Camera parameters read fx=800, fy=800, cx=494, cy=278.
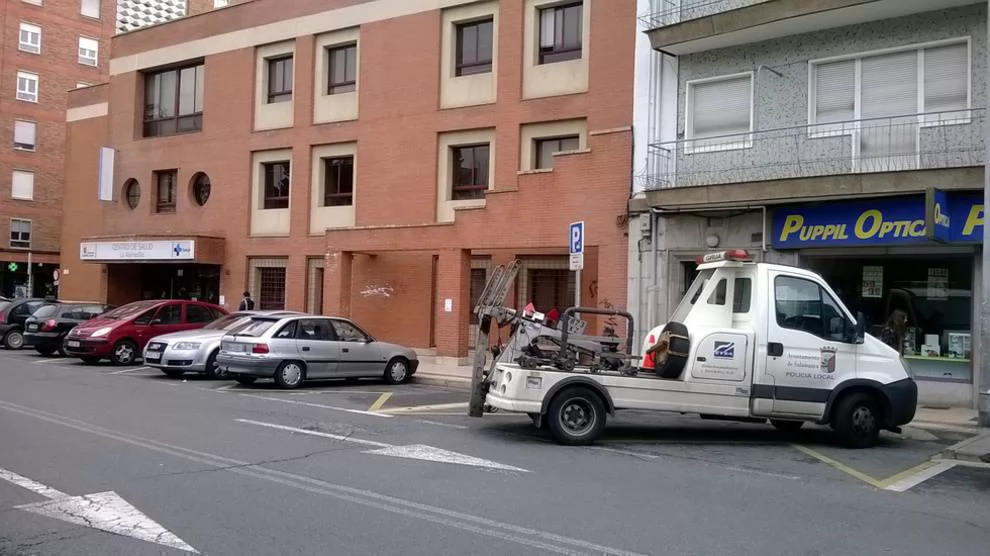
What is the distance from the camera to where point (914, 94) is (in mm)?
14203

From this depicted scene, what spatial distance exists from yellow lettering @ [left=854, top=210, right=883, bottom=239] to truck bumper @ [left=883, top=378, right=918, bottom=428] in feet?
16.4

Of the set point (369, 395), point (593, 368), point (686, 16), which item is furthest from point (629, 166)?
point (593, 368)

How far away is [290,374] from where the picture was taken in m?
15.0

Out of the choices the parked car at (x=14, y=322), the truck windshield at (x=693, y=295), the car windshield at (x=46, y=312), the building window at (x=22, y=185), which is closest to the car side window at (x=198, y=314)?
the car windshield at (x=46, y=312)

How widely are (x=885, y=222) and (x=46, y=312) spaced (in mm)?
20639

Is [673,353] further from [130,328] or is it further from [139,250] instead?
[139,250]

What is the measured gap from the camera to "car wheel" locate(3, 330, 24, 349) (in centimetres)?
2394

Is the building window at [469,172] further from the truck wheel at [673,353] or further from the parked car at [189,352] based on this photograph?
the truck wheel at [673,353]

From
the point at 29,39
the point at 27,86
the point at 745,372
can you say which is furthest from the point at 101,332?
the point at 29,39

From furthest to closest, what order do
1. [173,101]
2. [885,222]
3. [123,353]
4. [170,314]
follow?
[173,101] → [170,314] → [123,353] → [885,222]

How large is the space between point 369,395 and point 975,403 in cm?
1045

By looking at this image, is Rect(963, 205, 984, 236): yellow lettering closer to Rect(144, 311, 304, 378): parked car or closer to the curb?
the curb

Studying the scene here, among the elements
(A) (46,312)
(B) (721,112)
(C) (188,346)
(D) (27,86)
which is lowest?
(C) (188,346)

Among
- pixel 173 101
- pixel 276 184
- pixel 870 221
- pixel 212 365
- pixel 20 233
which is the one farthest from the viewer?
pixel 20 233
